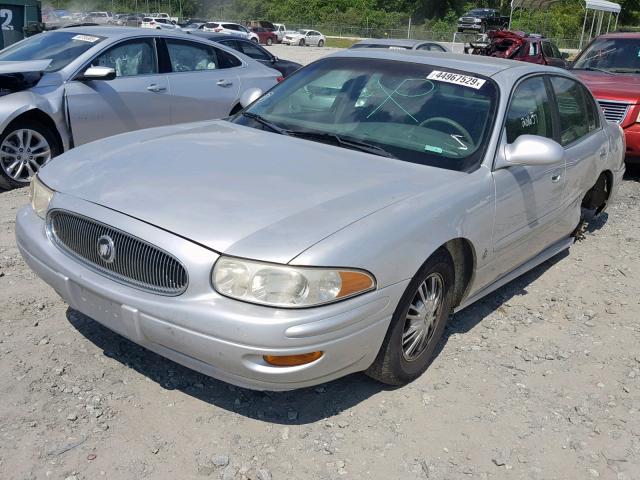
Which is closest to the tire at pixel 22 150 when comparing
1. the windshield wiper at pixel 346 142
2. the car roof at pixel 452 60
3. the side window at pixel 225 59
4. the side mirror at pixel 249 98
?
the side window at pixel 225 59

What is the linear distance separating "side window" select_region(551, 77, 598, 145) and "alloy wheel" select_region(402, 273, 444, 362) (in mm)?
1810

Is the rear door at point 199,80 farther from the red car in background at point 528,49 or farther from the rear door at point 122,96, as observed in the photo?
the red car in background at point 528,49

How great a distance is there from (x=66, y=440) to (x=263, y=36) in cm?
4773

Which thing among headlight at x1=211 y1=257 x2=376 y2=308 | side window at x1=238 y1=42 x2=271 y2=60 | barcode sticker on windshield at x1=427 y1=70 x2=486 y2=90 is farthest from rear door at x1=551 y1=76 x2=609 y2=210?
side window at x1=238 y1=42 x2=271 y2=60

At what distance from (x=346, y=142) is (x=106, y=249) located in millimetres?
1526

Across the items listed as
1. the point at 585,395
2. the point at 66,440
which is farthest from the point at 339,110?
the point at 66,440

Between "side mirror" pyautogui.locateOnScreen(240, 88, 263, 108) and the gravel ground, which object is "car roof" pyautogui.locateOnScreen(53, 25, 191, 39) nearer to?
"side mirror" pyautogui.locateOnScreen(240, 88, 263, 108)

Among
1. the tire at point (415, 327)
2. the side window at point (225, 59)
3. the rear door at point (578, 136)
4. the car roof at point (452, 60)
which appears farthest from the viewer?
the side window at point (225, 59)

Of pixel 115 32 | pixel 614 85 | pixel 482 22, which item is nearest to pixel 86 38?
pixel 115 32

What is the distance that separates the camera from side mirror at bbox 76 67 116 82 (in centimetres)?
644

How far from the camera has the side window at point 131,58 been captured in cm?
691

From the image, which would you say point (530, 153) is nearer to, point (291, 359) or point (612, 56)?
point (291, 359)

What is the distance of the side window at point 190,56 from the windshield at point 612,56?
5388 mm

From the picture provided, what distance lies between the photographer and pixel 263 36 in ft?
158
